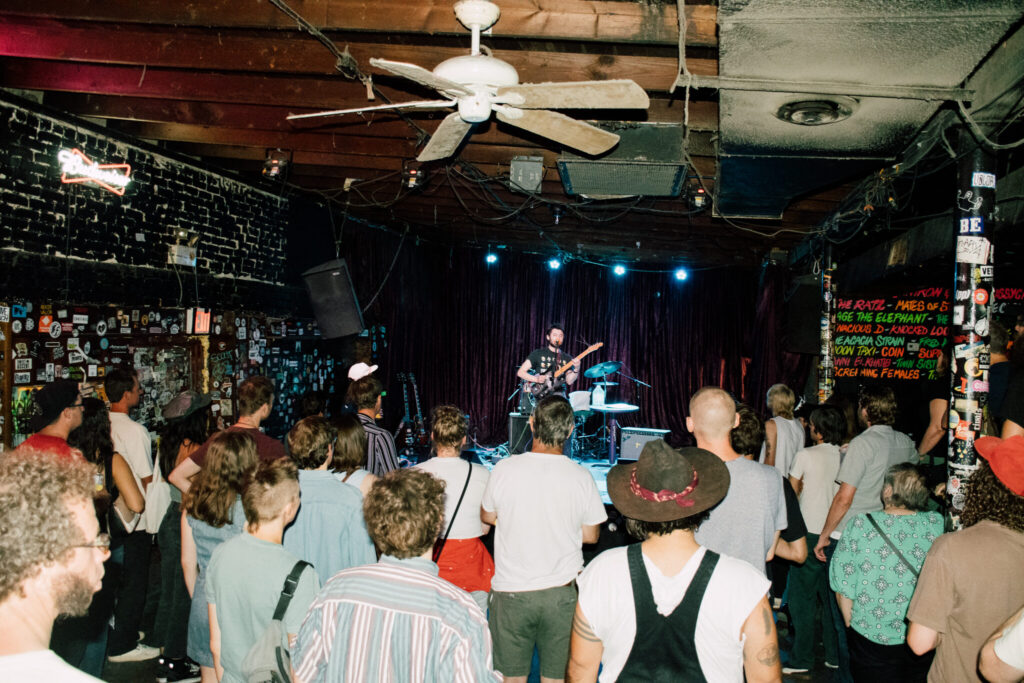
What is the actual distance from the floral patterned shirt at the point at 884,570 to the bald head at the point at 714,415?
0.69 m

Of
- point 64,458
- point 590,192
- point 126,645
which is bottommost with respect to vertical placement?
point 126,645

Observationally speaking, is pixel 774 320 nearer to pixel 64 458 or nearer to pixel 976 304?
pixel 976 304

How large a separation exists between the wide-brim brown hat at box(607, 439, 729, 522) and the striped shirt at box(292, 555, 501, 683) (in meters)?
0.55

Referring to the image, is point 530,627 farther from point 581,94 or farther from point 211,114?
point 211,114

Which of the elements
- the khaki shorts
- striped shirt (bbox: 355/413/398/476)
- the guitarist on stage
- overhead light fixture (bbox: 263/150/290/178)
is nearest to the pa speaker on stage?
overhead light fixture (bbox: 263/150/290/178)

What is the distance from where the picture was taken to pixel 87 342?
4.84m

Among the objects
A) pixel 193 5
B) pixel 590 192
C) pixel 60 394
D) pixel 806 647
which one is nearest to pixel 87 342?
pixel 60 394

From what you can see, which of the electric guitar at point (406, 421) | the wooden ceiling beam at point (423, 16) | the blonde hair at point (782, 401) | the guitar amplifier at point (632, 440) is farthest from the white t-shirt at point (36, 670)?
the electric guitar at point (406, 421)

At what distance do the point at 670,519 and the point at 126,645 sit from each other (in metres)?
3.89

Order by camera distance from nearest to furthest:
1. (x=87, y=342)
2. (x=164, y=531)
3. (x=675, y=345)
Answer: (x=164, y=531) → (x=87, y=342) → (x=675, y=345)

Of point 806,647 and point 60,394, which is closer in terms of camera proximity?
point 60,394

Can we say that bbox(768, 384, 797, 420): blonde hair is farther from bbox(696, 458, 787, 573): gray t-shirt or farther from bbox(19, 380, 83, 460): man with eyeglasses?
bbox(19, 380, 83, 460): man with eyeglasses

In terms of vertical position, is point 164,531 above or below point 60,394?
below

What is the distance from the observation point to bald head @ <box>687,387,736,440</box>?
8.62ft
